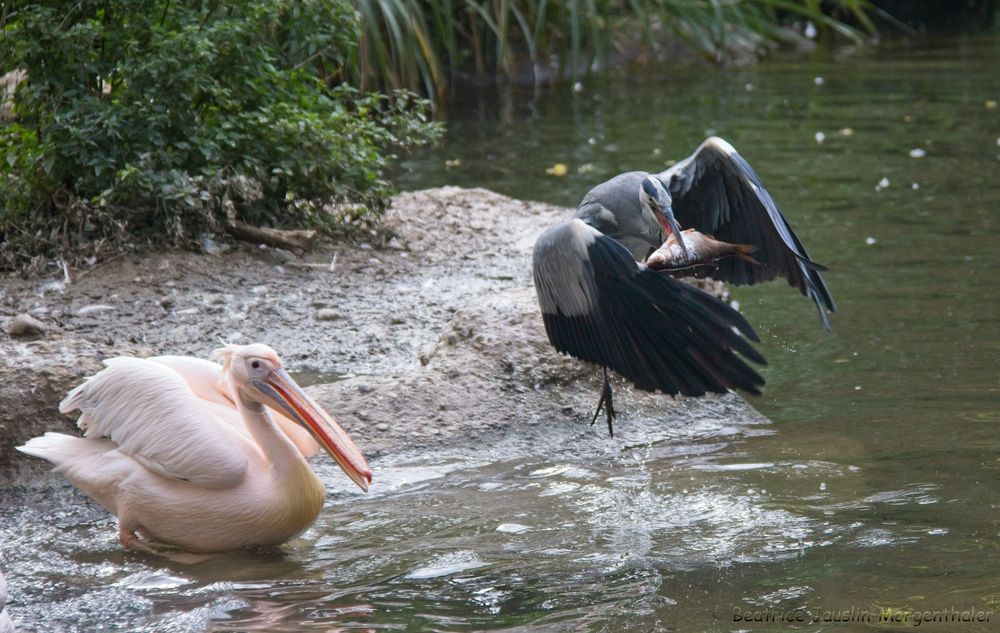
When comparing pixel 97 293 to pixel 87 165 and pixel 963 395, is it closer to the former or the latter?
pixel 87 165

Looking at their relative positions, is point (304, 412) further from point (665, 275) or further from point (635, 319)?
point (665, 275)

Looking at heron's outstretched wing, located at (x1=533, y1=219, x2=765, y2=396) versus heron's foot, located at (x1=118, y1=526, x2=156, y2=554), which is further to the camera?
heron's foot, located at (x1=118, y1=526, x2=156, y2=554)

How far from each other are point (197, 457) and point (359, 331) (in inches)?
79.7

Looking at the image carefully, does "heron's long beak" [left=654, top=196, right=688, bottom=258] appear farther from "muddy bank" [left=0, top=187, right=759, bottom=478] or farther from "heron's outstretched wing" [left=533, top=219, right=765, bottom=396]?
"muddy bank" [left=0, top=187, right=759, bottom=478]

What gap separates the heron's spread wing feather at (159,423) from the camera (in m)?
4.20

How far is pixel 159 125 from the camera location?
21.9ft

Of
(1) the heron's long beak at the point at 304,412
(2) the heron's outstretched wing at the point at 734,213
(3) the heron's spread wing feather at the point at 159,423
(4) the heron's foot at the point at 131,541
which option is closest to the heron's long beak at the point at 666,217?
(2) the heron's outstretched wing at the point at 734,213

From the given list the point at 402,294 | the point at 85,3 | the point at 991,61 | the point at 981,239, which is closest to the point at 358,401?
the point at 402,294

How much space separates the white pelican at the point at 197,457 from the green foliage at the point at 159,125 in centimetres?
234

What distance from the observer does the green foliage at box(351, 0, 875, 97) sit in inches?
475

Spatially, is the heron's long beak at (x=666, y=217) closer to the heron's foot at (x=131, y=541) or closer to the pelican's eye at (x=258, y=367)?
the pelican's eye at (x=258, y=367)

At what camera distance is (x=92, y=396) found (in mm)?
4332

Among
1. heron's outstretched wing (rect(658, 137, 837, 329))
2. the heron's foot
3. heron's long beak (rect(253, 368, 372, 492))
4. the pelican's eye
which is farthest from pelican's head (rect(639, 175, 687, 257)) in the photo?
the heron's foot

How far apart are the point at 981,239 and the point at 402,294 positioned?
12.2ft
